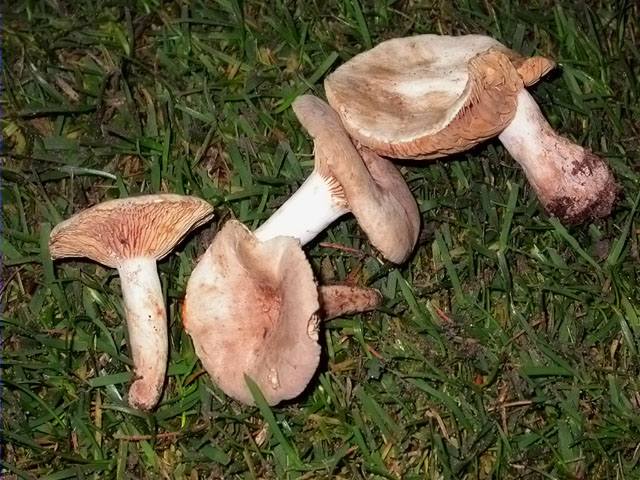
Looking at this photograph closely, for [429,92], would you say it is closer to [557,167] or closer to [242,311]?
[557,167]

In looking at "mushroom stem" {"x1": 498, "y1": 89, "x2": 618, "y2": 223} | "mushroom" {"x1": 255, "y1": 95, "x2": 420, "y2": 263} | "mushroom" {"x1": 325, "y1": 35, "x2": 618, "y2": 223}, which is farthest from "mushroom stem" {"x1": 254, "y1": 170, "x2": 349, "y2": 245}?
"mushroom stem" {"x1": 498, "y1": 89, "x2": 618, "y2": 223}

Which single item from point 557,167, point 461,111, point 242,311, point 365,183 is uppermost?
point 461,111

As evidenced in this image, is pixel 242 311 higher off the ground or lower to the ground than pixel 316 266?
higher

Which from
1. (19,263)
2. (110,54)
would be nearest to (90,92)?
(110,54)

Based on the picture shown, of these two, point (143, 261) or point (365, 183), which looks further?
point (143, 261)

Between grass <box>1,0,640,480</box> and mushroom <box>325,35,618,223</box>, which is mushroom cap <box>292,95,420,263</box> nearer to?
mushroom <box>325,35,618,223</box>

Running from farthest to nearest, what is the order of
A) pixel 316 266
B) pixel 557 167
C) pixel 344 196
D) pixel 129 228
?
1. pixel 316 266
2. pixel 557 167
3. pixel 344 196
4. pixel 129 228

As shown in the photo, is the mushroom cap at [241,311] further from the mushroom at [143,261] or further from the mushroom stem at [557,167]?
the mushroom stem at [557,167]

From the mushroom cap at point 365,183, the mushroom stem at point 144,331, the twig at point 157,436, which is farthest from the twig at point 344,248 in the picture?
the twig at point 157,436

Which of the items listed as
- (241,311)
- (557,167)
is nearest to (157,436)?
(241,311)
